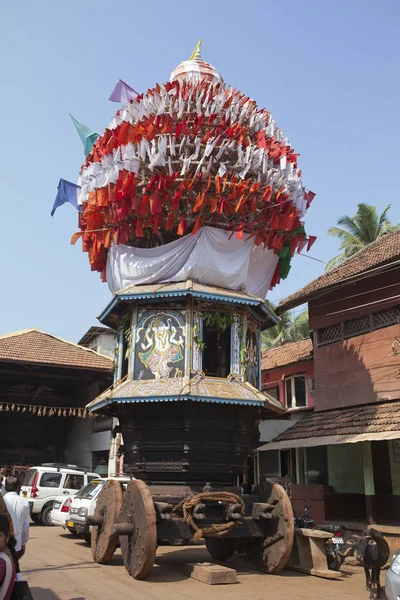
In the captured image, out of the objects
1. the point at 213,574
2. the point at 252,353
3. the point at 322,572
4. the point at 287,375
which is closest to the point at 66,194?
the point at 252,353

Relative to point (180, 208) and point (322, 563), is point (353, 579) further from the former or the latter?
point (180, 208)

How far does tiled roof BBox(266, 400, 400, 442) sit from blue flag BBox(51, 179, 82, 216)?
29.5 feet

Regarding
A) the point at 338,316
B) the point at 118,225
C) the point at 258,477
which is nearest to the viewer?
the point at 118,225

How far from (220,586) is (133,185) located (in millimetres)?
7633

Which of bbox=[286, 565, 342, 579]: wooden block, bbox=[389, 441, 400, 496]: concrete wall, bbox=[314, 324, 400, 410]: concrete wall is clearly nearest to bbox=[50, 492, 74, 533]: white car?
bbox=[286, 565, 342, 579]: wooden block

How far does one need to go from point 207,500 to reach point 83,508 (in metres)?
5.84

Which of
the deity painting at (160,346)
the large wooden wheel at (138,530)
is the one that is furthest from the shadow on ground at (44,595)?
the deity painting at (160,346)

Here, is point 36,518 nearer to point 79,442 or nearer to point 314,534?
point 79,442

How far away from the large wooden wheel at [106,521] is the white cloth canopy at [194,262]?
4.34m

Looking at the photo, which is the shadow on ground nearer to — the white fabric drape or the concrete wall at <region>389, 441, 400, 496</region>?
the white fabric drape

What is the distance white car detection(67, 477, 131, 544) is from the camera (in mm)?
14438

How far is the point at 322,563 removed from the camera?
10.5 m

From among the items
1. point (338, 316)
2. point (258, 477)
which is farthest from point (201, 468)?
point (258, 477)

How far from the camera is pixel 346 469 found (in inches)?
703
